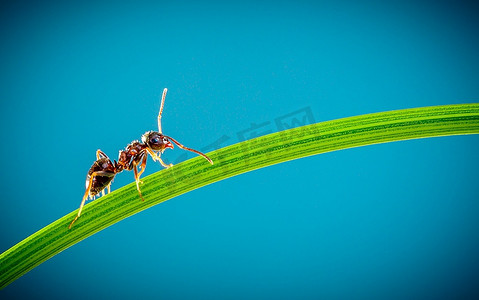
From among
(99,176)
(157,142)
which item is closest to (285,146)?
(157,142)

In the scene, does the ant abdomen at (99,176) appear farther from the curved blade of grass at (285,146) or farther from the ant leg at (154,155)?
the curved blade of grass at (285,146)

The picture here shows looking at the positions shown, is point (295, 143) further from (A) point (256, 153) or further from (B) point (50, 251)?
(B) point (50, 251)

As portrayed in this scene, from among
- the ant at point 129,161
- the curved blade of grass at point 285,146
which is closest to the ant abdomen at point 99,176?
the ant at point 129,161

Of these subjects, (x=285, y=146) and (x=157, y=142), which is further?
(x=157, y=142)

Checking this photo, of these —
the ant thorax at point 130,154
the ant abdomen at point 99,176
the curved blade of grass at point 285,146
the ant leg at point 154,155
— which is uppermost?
the ant thorax at point 130,154

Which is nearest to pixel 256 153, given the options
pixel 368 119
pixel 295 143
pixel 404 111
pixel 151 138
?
pixel 295 143

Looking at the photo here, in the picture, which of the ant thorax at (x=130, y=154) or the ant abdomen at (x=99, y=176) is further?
the ant thorax at (x=130, y=154)

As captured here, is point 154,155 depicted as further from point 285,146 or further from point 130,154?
point 285,146

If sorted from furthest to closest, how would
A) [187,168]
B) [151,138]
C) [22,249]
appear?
[151,138] < [187,168] < [22,249]

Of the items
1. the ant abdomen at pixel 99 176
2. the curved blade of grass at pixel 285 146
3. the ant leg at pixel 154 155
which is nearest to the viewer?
the curved blade of grass at pixel 285 146
